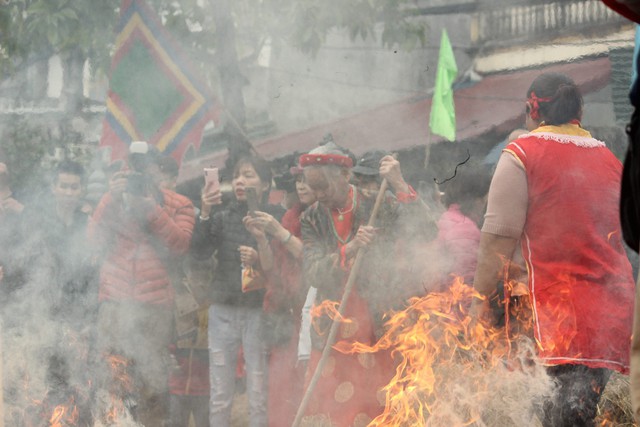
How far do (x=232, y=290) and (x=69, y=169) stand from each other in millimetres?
1451

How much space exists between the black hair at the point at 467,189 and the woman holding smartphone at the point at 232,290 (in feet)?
4.38

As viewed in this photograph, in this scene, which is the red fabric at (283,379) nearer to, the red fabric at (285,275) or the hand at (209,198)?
the red fabric at (285,275)

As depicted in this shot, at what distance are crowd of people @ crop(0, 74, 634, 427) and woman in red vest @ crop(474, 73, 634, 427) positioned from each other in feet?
0.07

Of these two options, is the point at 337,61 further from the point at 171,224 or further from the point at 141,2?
the point at 171,224

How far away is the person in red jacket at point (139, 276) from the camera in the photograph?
5.82 m

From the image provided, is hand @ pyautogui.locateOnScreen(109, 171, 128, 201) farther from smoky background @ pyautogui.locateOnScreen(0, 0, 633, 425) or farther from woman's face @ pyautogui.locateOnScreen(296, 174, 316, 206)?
woman's face @ pyautogui.locateOnScreen(296, 174, 316, 206)

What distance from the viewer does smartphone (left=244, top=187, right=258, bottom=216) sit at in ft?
18.8

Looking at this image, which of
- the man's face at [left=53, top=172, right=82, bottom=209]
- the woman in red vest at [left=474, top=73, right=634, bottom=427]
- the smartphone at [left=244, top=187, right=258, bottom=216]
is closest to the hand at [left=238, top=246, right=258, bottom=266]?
the smartphone at [left=244, top=187, right=258, bottom=216]

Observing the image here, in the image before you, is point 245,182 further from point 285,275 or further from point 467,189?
point 467,189

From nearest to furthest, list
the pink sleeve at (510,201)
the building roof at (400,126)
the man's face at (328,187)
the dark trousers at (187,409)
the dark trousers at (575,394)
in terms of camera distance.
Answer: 1. the dark trousers at (575,394)
2. the pink sleeve at (510,201)
3. the man's face at (328,187)
4. the dark trousers at (187,409)
5. the building roof at (400,126)

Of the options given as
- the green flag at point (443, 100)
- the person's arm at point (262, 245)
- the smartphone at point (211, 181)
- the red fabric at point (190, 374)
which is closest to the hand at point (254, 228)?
the person's arm at point (262, 245)

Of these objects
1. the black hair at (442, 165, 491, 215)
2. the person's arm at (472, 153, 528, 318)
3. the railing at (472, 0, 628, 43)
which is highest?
the railing at (472, 0, 628, 43)

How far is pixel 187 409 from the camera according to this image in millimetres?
6027

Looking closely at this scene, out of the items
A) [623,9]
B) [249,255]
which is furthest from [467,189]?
[623,9]
